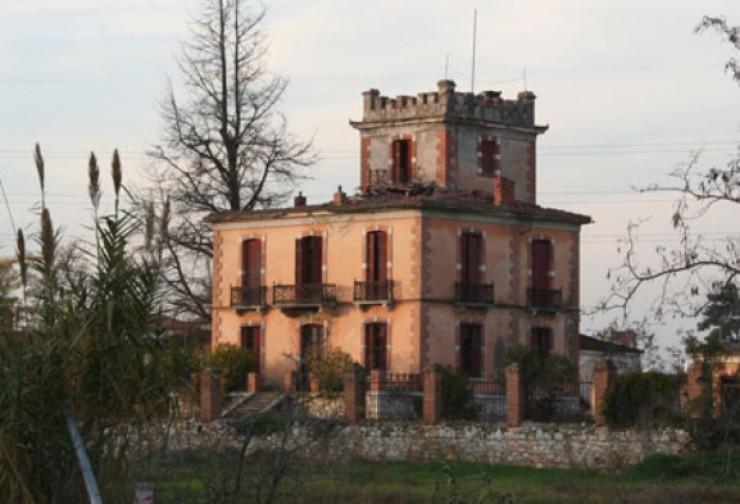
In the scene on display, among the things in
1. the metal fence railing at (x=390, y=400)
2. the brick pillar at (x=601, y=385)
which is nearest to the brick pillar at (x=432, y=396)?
the metal fence railing at (x=390, y=400)

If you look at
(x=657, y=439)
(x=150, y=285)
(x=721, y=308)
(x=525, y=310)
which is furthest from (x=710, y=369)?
(x=150, y=285)

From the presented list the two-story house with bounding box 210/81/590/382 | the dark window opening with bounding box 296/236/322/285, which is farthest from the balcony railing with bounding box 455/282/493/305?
the dark window opening with bounding box 296/236/322/285

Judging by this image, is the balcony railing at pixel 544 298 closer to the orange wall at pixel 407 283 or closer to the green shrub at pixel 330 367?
the orange wall at pixel 407 283

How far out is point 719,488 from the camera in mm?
33250

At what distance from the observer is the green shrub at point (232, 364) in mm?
53556

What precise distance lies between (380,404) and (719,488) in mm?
16061

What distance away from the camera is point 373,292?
52.9 m

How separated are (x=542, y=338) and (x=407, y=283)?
17.5 ft

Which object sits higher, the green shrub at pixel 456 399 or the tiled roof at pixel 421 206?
the tiled roof at pixel 421 206

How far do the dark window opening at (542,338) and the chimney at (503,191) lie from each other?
3.96m

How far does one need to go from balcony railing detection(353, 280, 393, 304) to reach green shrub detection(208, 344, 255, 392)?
4.04 m

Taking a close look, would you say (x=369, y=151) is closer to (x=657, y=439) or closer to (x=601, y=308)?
(x=657, y=439)

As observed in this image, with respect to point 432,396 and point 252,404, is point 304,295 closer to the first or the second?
point 252,404

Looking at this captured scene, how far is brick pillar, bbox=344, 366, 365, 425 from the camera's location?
4689 cm
